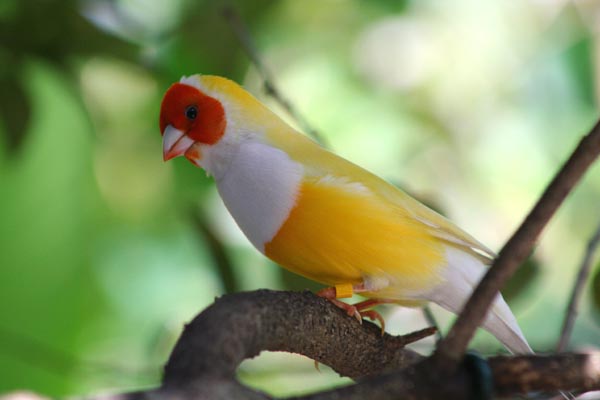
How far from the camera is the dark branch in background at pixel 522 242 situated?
882mm

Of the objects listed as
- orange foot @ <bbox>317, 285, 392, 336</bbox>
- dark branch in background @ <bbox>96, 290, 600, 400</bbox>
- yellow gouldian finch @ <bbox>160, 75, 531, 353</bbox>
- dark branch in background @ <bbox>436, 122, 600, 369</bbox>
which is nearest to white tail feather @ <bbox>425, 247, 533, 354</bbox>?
yellow gouldian finch @ <bbox>160, 75, 531, 353</bbox>

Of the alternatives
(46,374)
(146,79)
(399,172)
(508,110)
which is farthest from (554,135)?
(46,374)

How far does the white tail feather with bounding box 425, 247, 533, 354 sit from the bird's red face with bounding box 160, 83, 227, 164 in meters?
0.52

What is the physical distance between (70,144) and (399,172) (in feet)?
5.34

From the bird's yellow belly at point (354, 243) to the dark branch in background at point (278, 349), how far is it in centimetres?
30

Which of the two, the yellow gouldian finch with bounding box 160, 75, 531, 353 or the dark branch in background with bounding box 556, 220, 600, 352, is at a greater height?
the yellow gouldian finch with bounding box 160, 75, 531, 353

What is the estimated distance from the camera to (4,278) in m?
3.96

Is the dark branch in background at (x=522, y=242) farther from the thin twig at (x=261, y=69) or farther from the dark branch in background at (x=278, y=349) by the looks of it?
the thin twig at (x=261, y=69)

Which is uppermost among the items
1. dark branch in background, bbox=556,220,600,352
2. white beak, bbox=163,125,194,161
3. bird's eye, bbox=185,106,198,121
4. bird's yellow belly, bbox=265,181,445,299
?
bird's eye, bbox=185,106,198,121

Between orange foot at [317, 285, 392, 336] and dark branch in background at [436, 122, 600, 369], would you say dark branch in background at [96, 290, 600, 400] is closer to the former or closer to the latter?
dark branch in background at [436, 122, 600, 369]

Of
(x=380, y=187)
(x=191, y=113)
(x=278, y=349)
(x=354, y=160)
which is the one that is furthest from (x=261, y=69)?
(x=354, y=160)

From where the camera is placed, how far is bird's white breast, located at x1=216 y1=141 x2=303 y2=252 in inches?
59.6

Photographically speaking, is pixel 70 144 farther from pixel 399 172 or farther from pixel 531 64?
pixel 531 64

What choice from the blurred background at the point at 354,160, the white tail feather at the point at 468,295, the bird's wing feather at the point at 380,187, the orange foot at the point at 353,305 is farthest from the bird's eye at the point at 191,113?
the blurred background at the point at 354,160
